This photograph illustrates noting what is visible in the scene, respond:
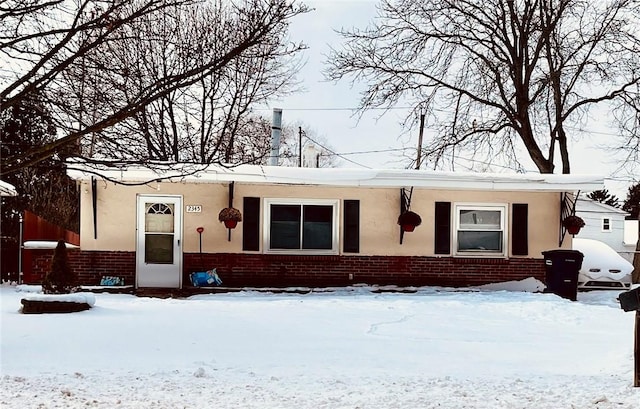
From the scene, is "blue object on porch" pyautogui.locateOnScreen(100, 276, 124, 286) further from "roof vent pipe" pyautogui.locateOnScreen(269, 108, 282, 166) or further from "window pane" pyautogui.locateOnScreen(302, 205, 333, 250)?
"roof vent pipe" pyautogui.locateOnScreen(269, 108, 282, 166)

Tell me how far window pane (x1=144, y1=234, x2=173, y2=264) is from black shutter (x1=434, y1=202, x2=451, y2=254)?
19.3 feet

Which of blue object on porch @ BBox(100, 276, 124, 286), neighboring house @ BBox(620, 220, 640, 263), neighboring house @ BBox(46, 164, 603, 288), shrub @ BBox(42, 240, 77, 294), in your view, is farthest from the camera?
neighboring house @ BBox(620, 220, 640, 263)

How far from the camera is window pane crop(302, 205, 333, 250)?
16.0 metres

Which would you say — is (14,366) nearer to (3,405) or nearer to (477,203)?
(3,405)

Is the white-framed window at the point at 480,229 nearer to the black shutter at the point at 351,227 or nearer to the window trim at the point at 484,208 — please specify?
the window trim at the point at 484,208

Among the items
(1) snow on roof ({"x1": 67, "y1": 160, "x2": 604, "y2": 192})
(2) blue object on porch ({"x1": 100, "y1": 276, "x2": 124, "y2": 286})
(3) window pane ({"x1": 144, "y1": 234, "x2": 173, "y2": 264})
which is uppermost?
(1) snow on roof ({"x1": 67, "y1": 160, "x2": 604, "y2": 192})

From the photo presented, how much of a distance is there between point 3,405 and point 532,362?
523 cm

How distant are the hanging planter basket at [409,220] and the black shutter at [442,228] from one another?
72 centimetres

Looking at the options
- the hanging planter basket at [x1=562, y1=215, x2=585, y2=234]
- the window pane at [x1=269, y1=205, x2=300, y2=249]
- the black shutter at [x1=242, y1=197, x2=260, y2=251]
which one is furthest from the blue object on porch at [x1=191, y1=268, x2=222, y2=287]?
the hanging planter basket at [x1=562, y1=215, x2=585, y2=234]

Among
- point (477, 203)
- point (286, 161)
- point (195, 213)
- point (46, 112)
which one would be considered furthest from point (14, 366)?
point (286, 161)

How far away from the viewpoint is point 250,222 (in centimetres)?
1578

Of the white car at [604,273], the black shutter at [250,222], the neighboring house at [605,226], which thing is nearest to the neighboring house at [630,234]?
the neighboring house at [605,226]

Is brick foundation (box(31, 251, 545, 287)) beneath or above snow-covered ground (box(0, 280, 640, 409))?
above

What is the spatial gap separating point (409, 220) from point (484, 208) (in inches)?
76.6
